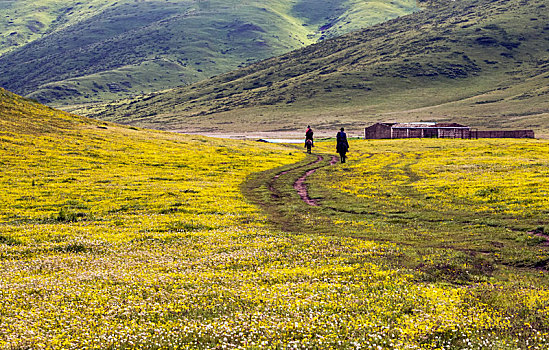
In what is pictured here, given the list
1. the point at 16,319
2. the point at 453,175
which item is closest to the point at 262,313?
the point at 16,319

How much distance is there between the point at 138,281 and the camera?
16.2 metres

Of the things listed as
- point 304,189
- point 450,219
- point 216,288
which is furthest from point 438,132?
point 216,288

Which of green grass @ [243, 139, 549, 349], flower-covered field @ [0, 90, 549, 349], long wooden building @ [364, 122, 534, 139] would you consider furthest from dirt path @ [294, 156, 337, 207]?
long wooden building @ [364, 122, 534, 139]

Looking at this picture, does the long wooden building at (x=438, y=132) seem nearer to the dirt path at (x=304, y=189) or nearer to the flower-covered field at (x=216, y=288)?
the dirt path at (x=304, y=189)

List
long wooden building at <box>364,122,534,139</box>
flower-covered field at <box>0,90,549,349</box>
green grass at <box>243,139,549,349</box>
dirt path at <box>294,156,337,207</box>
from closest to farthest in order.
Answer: flower-covered field at <box>0,90,549,349</box> < green grass at <box>243,139,549,349</box> < dirt path at <box>294,156,337,207</box> < long wooden building at <box>364,122,534,139</box>

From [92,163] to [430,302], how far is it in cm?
5968

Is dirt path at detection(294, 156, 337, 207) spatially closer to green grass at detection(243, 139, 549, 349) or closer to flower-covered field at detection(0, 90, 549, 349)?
green grass at detection(243, 139, 549, 349)

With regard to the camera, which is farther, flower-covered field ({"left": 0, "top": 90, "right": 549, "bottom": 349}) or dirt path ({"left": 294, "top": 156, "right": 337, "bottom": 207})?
dirt path ({"left": 294, "top": 156, "right": 337, "bottom": 207})

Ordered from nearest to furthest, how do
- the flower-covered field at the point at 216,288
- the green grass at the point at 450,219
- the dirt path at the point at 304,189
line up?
the flower-covered field at the point at 216,288, the green grass at the point at 450,219, the dirt path at the point at 304,189

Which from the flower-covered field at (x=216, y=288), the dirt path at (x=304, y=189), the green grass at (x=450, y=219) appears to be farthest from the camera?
the dirt path at (x=304, y=189)

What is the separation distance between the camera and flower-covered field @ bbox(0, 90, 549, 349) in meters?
11.5

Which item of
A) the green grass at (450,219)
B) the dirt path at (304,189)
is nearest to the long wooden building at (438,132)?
the green grass at (450,219)

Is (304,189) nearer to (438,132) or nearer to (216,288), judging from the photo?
(216,288)

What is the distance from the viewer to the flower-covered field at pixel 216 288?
11.5 metres
